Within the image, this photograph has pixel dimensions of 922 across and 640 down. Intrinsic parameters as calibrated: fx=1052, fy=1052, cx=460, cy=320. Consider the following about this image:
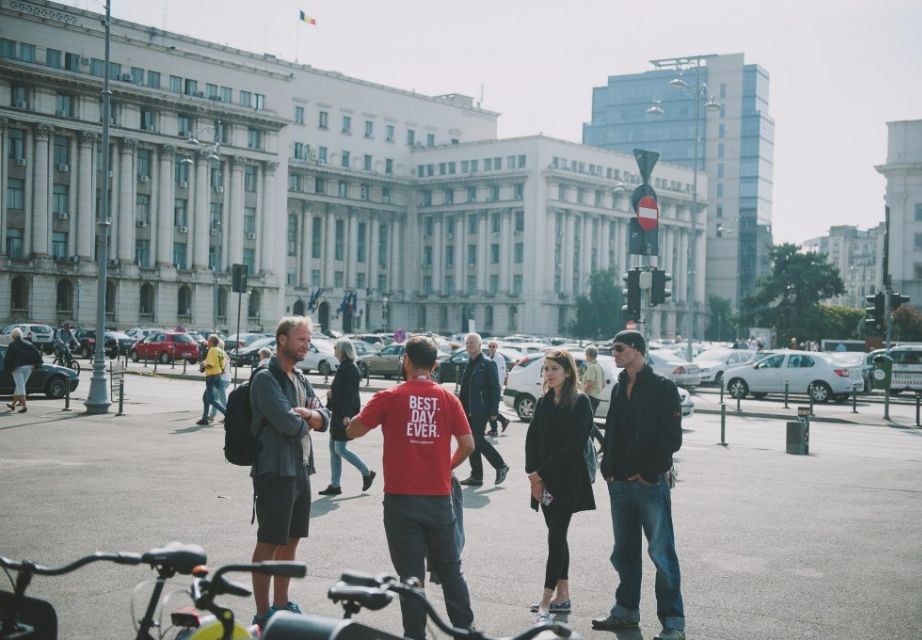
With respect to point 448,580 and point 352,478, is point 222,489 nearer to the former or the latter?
point 352,478

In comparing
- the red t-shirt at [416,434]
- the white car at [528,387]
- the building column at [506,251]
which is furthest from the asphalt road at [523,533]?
the building column at [506,251]

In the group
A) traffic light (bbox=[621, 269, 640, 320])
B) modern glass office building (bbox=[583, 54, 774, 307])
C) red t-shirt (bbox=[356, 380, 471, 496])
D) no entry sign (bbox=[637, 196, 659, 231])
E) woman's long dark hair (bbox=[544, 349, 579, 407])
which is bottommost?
red t-shirt (bbox=[356, 380, 471, 496])

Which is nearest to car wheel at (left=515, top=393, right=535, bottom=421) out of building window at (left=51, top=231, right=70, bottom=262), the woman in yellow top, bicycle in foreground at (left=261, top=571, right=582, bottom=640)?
the woman in yellow top

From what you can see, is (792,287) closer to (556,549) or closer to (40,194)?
(40,194)

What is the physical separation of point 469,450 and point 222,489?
711cm

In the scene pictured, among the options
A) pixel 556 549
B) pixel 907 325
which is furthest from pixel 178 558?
pixel 907 325

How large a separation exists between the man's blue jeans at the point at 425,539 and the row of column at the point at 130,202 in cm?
7498

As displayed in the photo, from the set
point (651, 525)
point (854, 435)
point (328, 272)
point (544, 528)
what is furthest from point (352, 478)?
point (328, 272)

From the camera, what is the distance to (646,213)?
641 inches

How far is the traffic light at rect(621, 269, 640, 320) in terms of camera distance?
56.2 feet

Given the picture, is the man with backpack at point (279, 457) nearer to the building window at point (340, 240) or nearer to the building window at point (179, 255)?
the building window at point (179, 255)

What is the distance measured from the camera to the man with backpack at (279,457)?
6.79m

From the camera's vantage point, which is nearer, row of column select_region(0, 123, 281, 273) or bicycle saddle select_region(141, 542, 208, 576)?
bicycle saddle select_region(141, 542, 208, 576)

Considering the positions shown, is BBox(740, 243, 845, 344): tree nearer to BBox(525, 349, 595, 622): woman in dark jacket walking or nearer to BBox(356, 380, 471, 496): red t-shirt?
BBox(525, 349, 595, 622): woman in dark jacket walking
